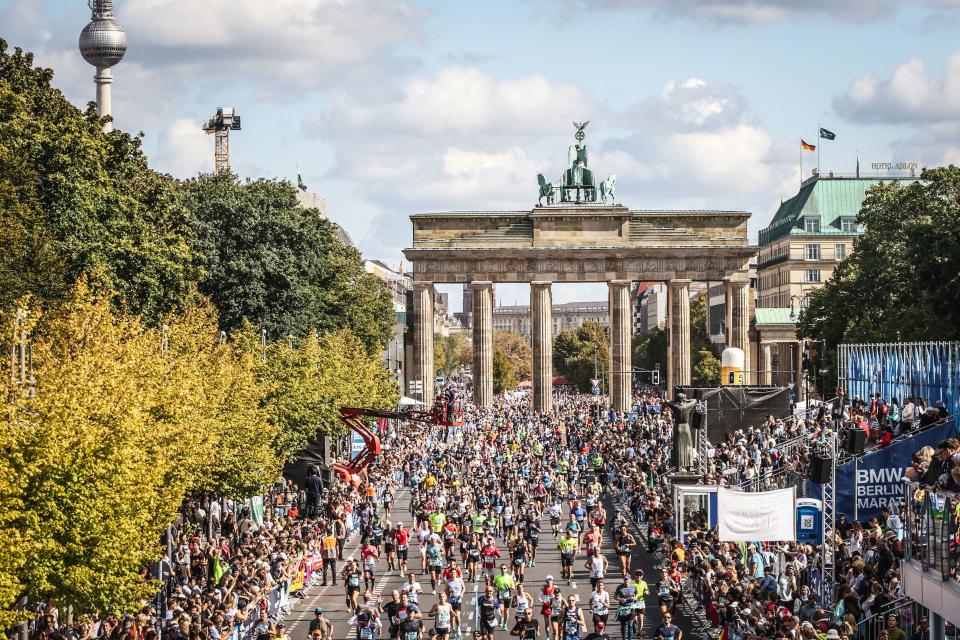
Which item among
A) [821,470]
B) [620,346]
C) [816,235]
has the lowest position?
[821,470]

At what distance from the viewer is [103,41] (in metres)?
90.3

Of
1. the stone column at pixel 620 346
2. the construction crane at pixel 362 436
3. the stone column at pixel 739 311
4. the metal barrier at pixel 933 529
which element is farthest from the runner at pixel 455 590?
the stone column at pixel 739 311

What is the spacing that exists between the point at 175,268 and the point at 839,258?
4076 inches

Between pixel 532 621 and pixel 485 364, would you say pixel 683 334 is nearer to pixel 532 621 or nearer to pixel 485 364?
pixel 485 364

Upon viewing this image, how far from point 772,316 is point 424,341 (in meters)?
33.9

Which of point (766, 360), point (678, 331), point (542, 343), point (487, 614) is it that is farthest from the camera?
point (766, 360)

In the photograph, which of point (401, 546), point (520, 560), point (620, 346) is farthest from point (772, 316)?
point (520, 560)

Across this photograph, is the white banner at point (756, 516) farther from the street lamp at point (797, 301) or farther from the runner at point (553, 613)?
the street lamp at point (797, 301)

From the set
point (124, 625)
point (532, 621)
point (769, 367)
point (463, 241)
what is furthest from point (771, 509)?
point (769, 367)

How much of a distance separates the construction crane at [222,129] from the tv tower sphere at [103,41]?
73.4 metres

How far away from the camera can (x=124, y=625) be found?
3506 centimetres

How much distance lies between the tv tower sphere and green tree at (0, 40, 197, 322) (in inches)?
1231

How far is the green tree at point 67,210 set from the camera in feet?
161

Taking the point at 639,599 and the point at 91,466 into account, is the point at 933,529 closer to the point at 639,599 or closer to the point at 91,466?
the point at 639,599
